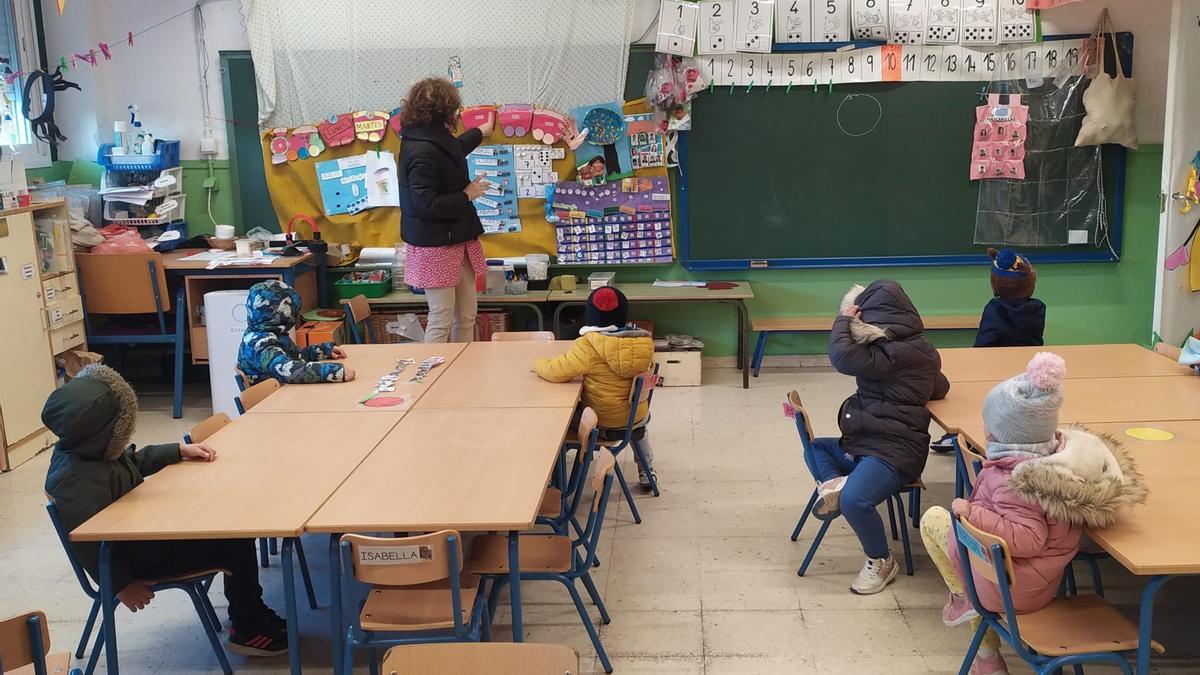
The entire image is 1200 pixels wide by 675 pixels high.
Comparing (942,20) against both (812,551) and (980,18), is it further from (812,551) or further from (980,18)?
(812,551)

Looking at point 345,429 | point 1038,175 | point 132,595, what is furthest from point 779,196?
point 132,595

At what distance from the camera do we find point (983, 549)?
110 inches

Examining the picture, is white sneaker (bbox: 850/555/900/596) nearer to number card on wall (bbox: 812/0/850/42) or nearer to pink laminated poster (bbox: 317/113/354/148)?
number card on wall (bbox: 812/0/850/42)

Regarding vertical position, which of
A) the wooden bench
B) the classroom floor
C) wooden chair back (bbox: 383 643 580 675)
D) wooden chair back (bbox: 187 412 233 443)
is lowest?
the classroom floor

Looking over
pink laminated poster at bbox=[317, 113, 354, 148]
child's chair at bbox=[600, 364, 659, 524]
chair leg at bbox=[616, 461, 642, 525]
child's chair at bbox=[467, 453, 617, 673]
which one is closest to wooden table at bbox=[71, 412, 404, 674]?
child's chair at bbox=[467, 453, 617, 673]

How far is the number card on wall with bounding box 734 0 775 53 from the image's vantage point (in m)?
6.67

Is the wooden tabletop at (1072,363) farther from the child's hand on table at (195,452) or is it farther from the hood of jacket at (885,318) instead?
the child's hand on table at (195,452)

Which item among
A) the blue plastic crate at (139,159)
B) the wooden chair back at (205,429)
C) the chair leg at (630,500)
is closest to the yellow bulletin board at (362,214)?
the blue plastic crate at (139,159)

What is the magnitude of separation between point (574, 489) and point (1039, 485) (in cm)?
157

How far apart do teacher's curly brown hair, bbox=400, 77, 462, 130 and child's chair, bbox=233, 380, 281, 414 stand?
1.72 meters

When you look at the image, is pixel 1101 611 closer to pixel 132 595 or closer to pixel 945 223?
pixel 132 595

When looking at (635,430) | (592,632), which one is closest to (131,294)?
(635,430)

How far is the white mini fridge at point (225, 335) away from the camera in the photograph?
6.26 metres

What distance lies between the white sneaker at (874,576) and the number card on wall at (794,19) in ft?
12.5
